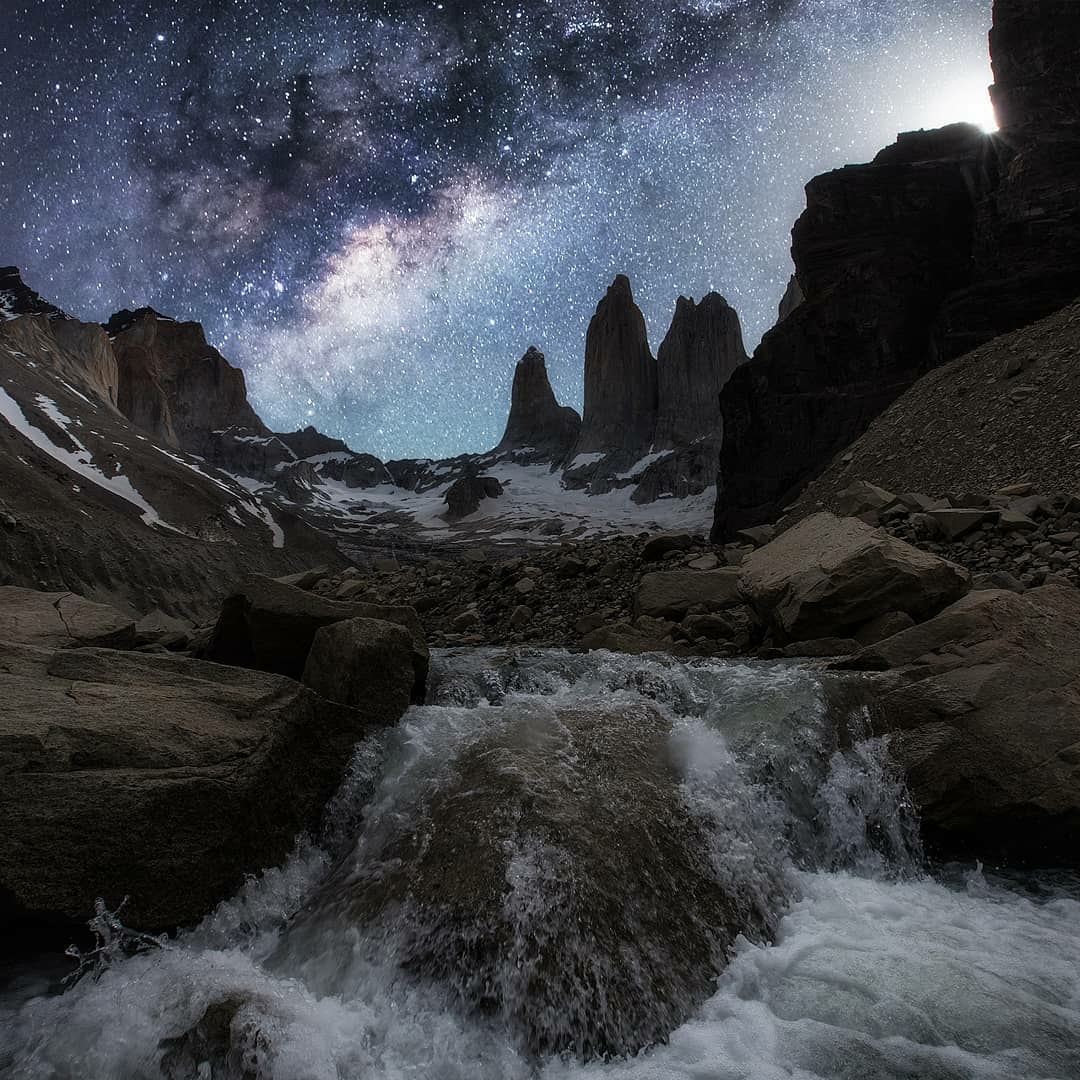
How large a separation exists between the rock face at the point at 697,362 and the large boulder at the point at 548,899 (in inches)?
6034

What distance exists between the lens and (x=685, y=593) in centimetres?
1297

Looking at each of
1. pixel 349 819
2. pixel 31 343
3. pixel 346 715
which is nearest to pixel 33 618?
pixel 346 715

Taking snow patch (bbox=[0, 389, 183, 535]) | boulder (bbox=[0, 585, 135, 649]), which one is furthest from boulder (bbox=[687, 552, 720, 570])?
snow patch (bbox=[0, 389, 183, 535])

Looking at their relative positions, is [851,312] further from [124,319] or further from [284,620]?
[124,319]

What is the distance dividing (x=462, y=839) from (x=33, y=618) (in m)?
9.48

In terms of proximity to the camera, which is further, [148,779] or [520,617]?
[520,617]

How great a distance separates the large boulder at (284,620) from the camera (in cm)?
921

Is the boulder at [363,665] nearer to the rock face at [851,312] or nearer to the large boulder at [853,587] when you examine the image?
the large boulder at [853,587]

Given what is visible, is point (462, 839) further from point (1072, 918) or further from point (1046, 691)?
point (1046, 691)

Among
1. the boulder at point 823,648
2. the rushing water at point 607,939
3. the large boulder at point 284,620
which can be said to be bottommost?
the rushing water at point 607,939

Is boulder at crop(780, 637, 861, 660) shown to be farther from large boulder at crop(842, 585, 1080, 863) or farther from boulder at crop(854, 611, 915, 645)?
large boulder at crop(842, 585, 1080, 863)

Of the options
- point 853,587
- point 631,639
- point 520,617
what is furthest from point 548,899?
point 520,617

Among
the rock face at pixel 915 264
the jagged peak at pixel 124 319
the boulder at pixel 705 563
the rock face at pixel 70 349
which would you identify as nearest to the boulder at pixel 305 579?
the boulder at pixel 705 563

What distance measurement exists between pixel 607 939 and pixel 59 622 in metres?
10.6
